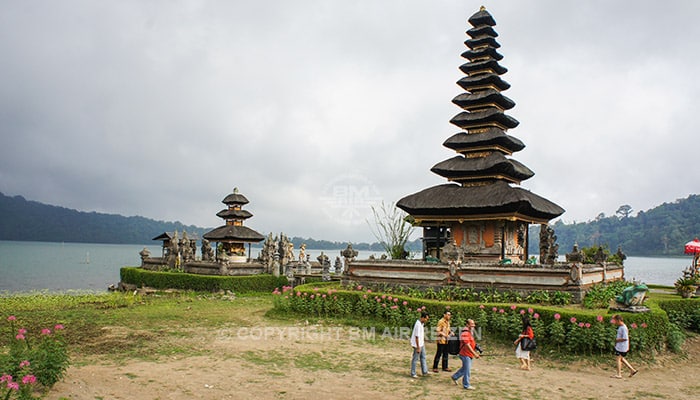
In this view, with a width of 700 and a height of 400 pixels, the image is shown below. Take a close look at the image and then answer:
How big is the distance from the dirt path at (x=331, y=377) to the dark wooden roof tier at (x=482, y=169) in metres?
12.8

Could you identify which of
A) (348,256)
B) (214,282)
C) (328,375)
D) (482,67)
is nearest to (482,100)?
(482,67)

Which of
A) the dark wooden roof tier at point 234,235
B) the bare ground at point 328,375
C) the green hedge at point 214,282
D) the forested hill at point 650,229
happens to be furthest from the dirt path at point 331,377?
the forested hill at point 650,229

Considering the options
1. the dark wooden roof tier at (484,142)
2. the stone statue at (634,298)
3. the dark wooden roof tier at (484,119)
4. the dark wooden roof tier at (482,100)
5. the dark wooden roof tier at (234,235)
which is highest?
the dark wooden roof tier at (482,100)

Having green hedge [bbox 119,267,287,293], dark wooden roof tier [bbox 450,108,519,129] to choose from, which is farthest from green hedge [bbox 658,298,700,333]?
green hedge [bbox 119,267,287,293]

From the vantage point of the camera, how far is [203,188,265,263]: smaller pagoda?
38719 millimetres

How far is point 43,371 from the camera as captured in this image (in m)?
8.31

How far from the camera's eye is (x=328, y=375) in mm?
11000

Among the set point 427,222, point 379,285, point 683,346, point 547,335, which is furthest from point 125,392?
point 427,222

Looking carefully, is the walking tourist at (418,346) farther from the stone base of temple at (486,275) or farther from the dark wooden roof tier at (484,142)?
the dark wooden roof tier at (484,142)

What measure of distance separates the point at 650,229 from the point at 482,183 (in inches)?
4191

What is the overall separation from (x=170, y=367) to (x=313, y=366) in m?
3.29

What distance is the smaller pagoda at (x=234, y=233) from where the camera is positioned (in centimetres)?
3872

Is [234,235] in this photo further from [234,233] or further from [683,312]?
[683,312]

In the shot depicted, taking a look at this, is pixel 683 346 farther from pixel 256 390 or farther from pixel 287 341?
pixel 256 390
